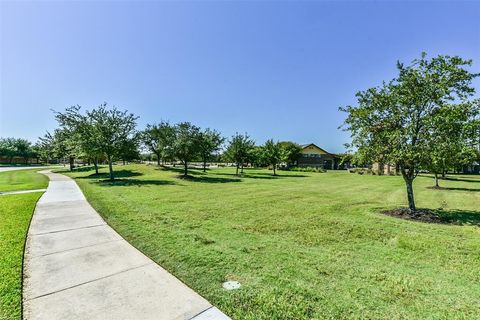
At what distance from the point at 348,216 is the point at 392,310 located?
594 cm

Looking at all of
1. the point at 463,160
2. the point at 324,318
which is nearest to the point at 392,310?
the point at 324,318

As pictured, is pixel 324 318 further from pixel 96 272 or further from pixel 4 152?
pixel 4 152

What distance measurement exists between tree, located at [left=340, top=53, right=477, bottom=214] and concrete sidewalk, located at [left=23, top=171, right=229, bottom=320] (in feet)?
28.6

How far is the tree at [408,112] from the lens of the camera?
8.73m

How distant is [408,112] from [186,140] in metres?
18.0

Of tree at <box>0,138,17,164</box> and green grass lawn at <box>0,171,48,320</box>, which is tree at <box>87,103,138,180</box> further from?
tree at <box>0,138,17,164</box>

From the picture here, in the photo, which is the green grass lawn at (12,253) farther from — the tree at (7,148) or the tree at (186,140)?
the tree at (7,148)

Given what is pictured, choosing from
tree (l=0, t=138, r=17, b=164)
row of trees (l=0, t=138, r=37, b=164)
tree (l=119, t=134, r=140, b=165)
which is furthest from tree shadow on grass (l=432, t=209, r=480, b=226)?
tree (l=0, t=138, r=17, b=164)

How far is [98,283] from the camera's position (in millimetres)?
3734

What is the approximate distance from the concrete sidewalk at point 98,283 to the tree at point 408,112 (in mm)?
8725

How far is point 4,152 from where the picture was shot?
57906 mm

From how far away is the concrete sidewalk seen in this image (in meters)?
3.06

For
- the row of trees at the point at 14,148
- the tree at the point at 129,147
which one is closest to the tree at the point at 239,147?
the tree at the point at 129,147

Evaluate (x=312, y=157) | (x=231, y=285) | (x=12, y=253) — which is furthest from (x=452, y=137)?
(x=312, y=157)
